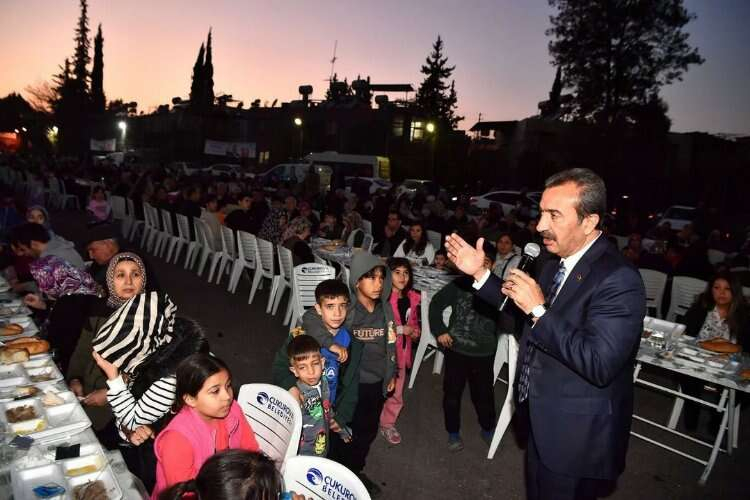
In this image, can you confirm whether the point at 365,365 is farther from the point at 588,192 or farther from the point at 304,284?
the point at 304,284

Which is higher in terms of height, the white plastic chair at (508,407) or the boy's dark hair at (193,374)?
the boy's dark hair at (193,374)

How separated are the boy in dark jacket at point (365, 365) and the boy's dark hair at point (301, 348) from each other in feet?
1.36

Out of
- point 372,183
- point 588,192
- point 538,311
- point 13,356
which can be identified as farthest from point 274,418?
point 372,183

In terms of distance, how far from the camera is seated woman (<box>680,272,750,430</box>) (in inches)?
184

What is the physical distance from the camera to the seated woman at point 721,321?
4684mm

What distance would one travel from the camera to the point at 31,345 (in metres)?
3.25

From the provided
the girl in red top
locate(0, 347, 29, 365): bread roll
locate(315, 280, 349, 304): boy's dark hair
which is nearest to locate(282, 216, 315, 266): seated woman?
locate(315, 280, 349, 304): boy's dark hair

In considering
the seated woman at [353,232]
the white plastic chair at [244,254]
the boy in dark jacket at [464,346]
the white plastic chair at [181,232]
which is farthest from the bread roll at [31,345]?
the white plastic chair at [181,232]

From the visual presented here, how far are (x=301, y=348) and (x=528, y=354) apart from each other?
129cm

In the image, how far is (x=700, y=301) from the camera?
5.11 meters

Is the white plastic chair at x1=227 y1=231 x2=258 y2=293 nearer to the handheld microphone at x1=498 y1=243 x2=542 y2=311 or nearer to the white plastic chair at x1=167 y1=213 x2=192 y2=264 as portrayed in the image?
the white plastic chair at x1=167 y1=213 x2=192 y2=264

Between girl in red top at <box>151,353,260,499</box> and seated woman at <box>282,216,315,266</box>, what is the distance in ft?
15.1

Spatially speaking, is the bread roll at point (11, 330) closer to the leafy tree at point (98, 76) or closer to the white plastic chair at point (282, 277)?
the white plastic chair at point (282, 277)

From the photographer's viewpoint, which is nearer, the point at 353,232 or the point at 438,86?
the point at 353,232
